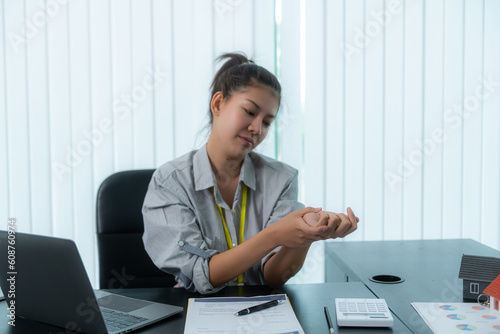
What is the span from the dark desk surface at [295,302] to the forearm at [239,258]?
0.04m

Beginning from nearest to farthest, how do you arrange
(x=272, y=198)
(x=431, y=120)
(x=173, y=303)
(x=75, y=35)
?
(x=173, y=303) → (x=272, y=198) → (x=75, y=35) → (x=431, y=120)

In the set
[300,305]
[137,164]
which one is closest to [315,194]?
[137,164]

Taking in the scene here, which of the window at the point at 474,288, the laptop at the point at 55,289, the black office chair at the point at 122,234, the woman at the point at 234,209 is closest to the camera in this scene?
the laptop at the point at 55,289

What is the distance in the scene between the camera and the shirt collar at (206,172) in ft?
4.58

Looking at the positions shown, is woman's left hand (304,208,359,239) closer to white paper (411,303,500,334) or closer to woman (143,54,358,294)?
woman (143,54,358,294)

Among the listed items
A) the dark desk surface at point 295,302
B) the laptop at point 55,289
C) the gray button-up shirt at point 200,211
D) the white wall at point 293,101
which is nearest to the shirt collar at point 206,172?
the gray button-up shirt at point 200,211

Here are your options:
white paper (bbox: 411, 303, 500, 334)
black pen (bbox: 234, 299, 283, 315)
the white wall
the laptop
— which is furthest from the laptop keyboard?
the white wall

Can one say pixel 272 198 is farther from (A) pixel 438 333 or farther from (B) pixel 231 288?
(A) pixel 438 333

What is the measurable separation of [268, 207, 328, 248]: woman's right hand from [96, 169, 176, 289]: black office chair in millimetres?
686

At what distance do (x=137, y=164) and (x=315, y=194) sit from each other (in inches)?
36.4

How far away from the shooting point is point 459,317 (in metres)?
0.92

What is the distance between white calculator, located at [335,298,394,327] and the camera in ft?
2.83

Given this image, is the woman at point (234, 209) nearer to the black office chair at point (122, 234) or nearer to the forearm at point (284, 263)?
the forearm at point (284, 263)

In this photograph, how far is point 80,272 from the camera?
A: 0.76 m
